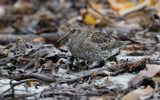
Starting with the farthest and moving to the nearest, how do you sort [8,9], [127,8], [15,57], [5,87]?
[8,9] → [127,8] → [15,57] → [5,87]

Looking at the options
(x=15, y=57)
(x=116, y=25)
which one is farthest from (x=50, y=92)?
(x=116, y=25)

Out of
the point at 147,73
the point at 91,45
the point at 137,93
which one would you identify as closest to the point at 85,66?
the point at 91,45

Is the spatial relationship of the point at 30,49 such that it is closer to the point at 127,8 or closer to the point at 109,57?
the point at 109,57

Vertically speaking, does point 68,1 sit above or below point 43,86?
above

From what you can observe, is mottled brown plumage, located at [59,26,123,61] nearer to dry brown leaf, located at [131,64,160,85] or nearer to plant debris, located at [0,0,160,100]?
plant debris, located at [0,0,160,100]

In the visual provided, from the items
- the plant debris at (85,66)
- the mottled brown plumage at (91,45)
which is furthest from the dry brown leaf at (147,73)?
the mottled brown plumage at (91,45)
